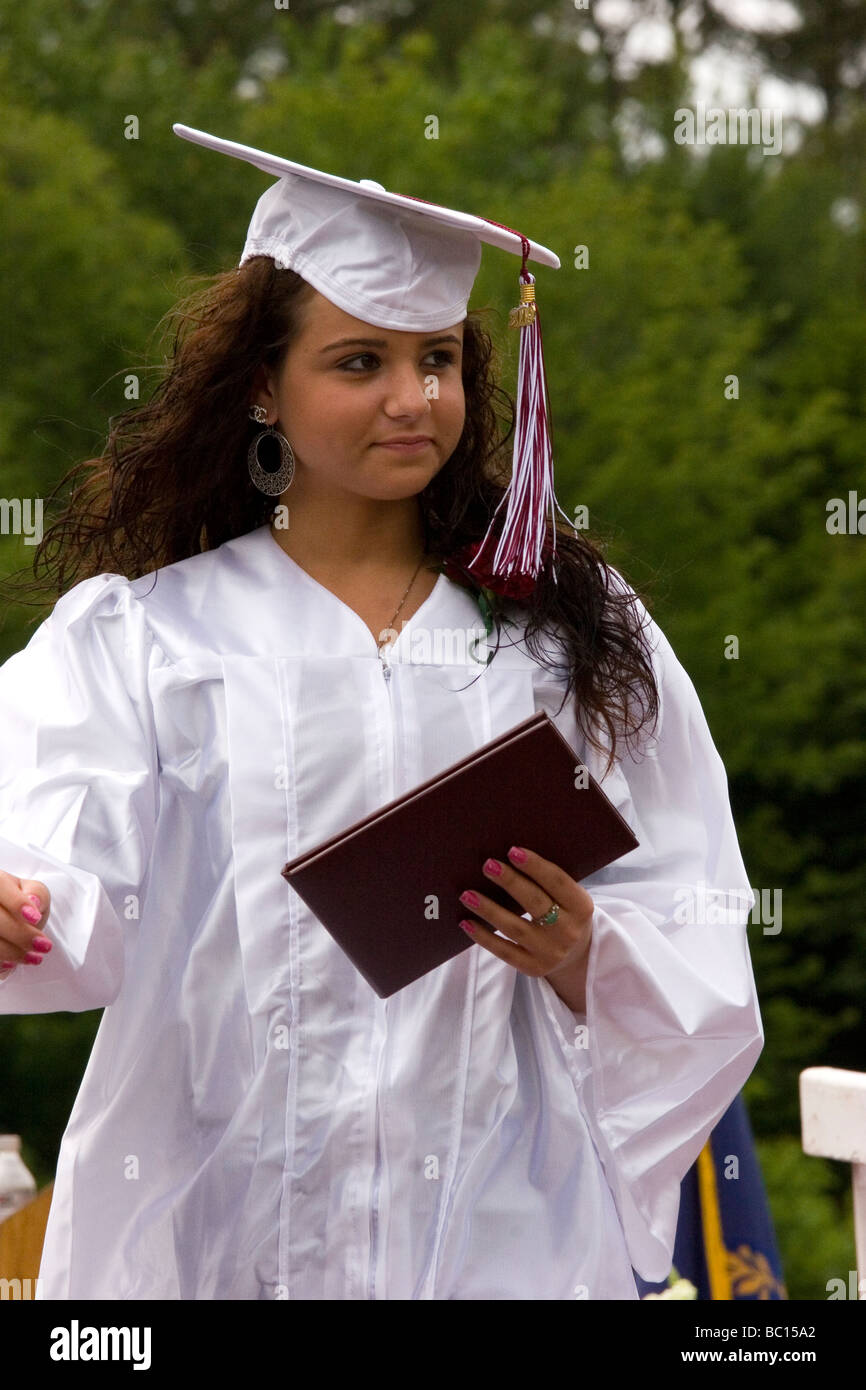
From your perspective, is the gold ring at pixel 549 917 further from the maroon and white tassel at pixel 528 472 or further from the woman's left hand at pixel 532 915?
the maroon and white tassel at pixel 528 472

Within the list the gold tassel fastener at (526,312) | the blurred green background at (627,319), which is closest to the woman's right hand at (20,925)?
the gold tassel fastener at (526,312)

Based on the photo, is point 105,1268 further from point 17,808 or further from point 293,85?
point 293,85

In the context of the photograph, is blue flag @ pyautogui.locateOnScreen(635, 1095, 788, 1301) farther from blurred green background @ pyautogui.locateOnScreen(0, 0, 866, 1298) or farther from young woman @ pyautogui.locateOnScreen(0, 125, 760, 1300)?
blurred green background @ pyautogui.locateOnScreen(0, 0, 866, 1298)

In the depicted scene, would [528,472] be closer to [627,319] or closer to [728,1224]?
[728,1224]

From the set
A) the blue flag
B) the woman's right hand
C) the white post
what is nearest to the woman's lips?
the woman's right hand

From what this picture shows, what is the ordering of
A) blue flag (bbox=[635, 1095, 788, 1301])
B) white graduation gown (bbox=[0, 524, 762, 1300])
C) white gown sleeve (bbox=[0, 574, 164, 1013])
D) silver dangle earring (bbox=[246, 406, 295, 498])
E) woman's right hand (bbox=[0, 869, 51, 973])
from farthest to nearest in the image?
blue flag (bbox=[635, 1095, 788, 1301]) → silver dangle earring (bbox=[246, 406, 295, 498]) → white graduation gown (bbox=[0, 524, 762, 1300]) → white gown sleeve (bbox=[0, 574, 164, 1013]) → woman's right hand (bbox=[0, 869, 51, 973])

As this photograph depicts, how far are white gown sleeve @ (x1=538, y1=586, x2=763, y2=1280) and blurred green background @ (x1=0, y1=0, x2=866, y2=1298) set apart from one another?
710 centimetres

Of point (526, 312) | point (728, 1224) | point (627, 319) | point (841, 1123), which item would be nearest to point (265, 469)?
point (526, 312)

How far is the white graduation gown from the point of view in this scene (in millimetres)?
2219

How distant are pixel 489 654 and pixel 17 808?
60cm

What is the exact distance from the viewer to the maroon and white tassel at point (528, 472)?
7.90 ft

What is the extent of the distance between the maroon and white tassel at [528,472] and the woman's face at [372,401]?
0.13 m

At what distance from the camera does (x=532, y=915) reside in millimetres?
2154

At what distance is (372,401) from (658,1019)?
81 cm
